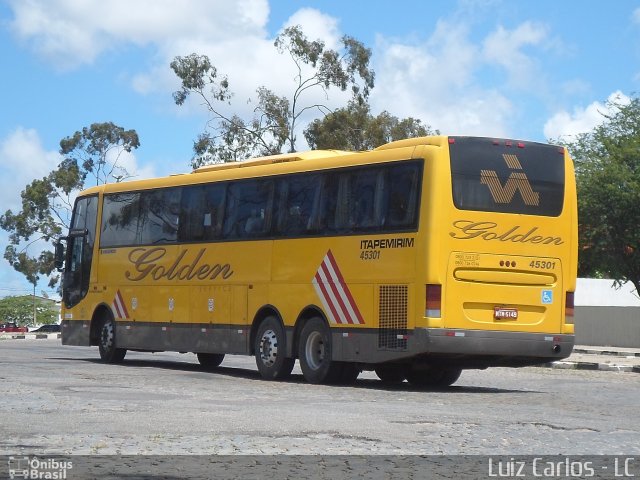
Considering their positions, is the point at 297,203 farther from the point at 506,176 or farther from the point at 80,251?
the point at 80,251

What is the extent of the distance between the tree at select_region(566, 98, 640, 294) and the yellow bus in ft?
83.4

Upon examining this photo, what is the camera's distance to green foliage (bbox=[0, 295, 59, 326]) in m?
128

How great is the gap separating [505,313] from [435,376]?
2.89 metres

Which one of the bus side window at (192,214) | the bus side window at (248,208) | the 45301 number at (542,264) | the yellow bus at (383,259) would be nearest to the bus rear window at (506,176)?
the yellow bus at (383,259)

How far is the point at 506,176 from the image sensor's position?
1923 centimetres

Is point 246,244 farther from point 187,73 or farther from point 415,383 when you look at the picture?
point 187,73

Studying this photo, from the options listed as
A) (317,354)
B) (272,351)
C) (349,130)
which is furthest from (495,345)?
(349,130)

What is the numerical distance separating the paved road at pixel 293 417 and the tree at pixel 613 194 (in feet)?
81.9

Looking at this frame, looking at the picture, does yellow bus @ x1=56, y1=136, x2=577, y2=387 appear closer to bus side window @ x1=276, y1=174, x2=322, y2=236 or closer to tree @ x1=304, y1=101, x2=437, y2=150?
bus side window @ x1=276, y1=174, x2=322, y2=236

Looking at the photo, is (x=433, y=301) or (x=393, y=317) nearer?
(x=433, y=301)

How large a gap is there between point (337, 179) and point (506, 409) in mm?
6099

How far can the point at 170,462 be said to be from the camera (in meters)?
9.70

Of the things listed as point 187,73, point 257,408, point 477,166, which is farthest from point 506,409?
point 187,73

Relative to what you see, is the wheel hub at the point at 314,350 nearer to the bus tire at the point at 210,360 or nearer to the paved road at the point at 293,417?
the paved road at the point at 293,417
